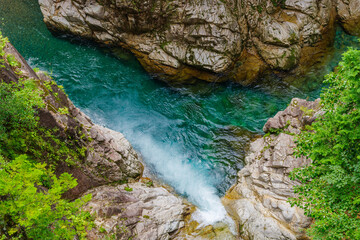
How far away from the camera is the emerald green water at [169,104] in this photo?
541 inches

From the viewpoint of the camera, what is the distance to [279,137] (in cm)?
1249

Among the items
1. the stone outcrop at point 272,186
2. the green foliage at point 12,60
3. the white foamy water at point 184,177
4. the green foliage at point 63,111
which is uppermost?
the green foliage at point 12,60

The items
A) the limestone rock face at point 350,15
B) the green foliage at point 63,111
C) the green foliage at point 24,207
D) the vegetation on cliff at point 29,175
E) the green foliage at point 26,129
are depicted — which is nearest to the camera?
the green foliage at point 24,207

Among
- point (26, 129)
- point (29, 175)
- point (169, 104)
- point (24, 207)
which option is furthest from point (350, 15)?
point (24, 207)

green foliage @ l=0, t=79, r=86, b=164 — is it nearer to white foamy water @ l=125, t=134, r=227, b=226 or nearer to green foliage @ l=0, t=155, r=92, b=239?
green foliage @ l=0, t=155, r=92, b=239

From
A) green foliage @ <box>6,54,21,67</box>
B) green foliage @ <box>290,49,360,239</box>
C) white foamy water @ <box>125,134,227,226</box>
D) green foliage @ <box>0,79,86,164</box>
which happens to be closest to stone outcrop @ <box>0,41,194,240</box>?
green foliage @ <box>6,54,21,67</box>

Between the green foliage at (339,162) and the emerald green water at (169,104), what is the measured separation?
5972 mm

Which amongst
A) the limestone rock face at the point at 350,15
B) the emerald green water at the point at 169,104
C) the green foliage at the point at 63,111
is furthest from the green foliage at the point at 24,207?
the limestone rock face at the point at 350,15

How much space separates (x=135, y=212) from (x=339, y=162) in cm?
805

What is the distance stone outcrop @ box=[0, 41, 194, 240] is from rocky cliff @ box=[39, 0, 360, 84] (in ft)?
33.1

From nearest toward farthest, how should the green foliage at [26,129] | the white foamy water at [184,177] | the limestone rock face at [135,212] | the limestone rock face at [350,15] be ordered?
1. the green foliage at [26,129]
2. the limestone rock face at [135,212]
3. the white foamy water at [184,177]
4. the limestone rock face at [350,15]

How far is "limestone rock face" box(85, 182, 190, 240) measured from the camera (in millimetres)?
8809

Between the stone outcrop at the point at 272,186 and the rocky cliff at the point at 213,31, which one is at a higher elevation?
the rocky cliff at the point at 213,31

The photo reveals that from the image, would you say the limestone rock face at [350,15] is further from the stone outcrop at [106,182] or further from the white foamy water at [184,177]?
the stone outcrop at [106,182]
